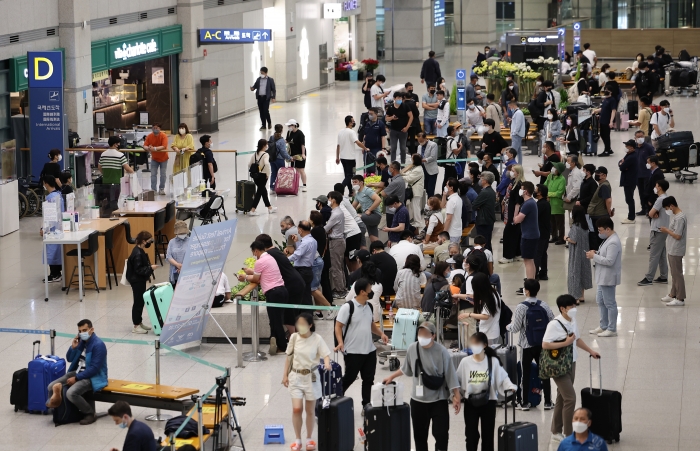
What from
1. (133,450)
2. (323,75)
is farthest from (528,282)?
(323,75)

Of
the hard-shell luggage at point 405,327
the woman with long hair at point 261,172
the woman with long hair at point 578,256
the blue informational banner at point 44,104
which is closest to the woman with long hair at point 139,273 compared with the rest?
the hard-shell luggage at point 405,327

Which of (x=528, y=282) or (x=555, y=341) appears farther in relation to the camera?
(x=528, y=282)

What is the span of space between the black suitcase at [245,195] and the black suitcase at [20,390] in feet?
33.0

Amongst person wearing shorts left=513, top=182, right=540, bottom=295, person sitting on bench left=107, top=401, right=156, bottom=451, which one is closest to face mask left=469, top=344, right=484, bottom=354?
person sitting on bench left=107, top=401, right=156, bottom=451

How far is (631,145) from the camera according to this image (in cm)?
2072

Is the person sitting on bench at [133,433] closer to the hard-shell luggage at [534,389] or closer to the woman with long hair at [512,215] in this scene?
the hard-shell luggage at [534,389]

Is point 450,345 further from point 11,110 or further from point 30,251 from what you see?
point 11,110

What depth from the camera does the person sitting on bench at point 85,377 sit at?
11906 mm

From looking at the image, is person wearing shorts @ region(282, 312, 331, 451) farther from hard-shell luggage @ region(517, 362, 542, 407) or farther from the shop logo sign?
the shop logo sign

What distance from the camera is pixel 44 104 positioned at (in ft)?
76.5

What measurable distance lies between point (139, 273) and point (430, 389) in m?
5.71

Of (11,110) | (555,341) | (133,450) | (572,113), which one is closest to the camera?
(133,450)

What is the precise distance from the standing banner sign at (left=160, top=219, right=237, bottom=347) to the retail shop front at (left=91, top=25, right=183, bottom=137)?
15.4 meters

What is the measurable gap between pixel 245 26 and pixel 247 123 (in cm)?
365
